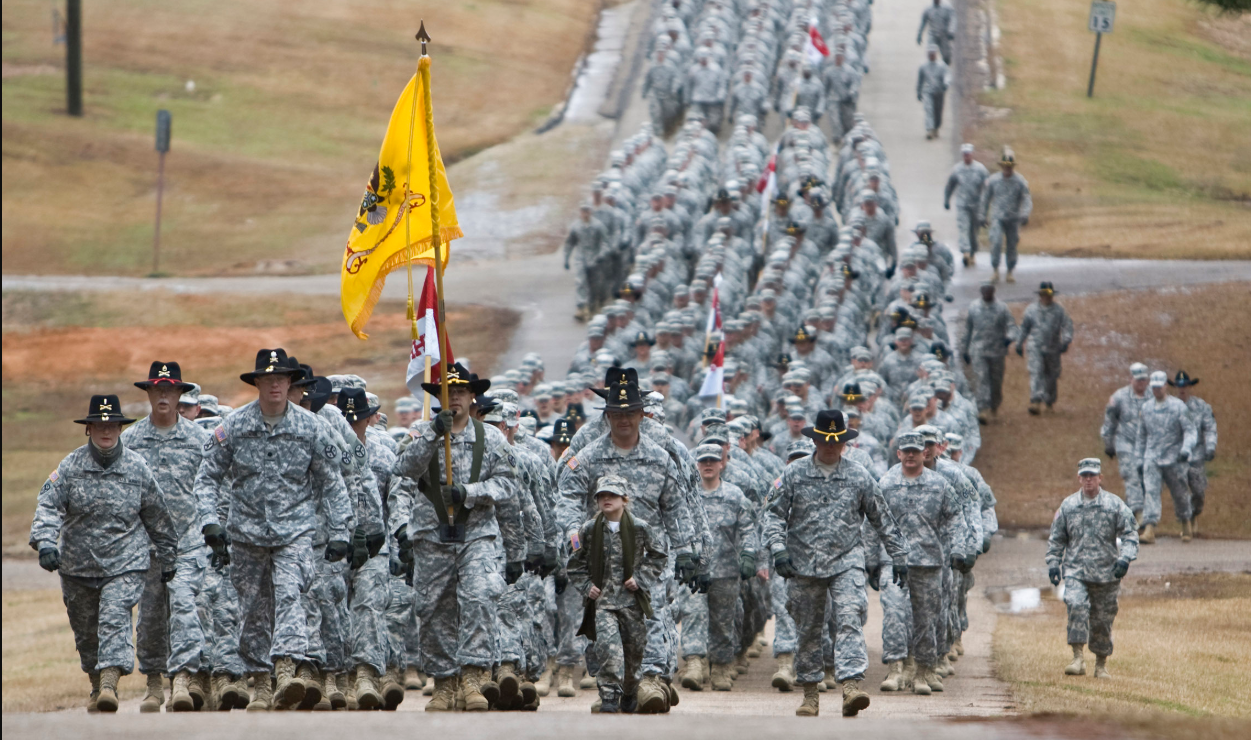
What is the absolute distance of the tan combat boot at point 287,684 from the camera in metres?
11.0

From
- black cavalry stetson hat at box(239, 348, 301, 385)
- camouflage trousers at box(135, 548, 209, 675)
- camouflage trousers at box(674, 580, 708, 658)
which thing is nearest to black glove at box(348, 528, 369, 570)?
black cavalry stetson hat at box(239, 348, 301, 385)

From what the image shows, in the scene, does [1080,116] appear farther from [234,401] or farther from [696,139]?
[234,401]

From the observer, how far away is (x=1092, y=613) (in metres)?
15.9

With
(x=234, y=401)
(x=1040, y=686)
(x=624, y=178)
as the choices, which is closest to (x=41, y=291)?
(x=234, y=401)

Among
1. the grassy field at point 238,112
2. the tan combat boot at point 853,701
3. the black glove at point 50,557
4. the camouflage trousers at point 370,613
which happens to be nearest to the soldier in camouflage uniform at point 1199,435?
the tan combat boot at point 853,701

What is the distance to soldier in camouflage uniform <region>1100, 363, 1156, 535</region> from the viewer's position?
22031mm

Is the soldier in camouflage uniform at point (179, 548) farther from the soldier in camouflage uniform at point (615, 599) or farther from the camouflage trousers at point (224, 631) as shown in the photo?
the soldier in camouflage uniform at point (615, 599)

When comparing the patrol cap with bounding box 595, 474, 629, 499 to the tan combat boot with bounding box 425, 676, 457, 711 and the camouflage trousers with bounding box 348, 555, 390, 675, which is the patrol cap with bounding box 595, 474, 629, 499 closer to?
the tan combat boot with bounding box 425, 676, 457, 711

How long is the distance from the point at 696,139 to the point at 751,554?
75.4 feet

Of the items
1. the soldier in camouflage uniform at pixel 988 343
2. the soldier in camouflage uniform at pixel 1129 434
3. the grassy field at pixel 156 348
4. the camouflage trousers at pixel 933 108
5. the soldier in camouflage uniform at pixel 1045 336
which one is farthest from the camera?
the camouflage trousers at pixel 933 108

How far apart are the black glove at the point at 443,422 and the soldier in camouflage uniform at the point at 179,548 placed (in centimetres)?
212

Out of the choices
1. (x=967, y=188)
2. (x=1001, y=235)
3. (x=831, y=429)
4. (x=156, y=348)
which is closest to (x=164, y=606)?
(x=831, y=429)

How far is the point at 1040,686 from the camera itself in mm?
14383

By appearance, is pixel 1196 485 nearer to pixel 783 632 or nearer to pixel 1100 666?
pixel 1100 666
